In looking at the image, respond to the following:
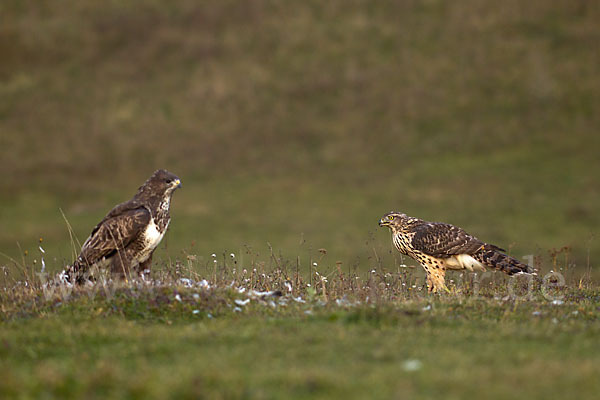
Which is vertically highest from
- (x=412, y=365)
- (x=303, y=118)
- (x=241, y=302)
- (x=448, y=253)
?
(x=303, y=118)

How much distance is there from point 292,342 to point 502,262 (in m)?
6.51

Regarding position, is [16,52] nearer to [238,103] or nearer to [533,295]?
[238,103]

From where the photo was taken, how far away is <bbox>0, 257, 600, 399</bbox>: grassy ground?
6.72m

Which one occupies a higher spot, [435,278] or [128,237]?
[128,237]

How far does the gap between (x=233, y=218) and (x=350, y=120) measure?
41.4 ft

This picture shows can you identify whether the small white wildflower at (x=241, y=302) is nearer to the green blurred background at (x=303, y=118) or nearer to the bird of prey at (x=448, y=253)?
the bird of prey at (x=448, y=253)

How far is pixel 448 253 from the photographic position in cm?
Answer: 1397

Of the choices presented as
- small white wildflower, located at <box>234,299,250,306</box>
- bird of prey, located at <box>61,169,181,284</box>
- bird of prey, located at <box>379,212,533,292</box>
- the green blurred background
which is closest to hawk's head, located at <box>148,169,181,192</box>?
bird of prey, located at <box>61,169,181,284</box>

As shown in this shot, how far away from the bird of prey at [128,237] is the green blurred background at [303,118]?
62.7ft

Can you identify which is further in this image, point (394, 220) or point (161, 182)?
point (394, 220)

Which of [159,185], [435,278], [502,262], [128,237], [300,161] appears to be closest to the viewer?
[128,237]

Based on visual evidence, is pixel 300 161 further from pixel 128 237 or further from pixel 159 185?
pixel 128 237

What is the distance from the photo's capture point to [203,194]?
40.9m

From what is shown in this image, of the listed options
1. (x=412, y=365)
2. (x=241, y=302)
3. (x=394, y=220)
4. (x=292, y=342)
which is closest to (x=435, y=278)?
(x=394, y=220)
